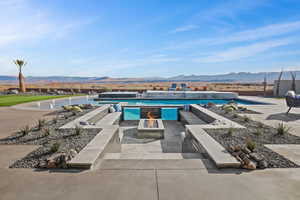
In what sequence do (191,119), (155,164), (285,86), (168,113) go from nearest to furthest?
(155,164), (191,119), (168,113), (285,86)

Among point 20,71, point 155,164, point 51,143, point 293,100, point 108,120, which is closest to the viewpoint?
point 155,164

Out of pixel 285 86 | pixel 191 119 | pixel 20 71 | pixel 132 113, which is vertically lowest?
pixel 132 113

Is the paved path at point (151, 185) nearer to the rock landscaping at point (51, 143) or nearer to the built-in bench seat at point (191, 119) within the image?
the rock landscaping at point (51, 143)

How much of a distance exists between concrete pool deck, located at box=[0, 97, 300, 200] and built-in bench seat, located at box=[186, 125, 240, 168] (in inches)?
5.2

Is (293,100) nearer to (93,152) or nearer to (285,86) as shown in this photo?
(93,152)

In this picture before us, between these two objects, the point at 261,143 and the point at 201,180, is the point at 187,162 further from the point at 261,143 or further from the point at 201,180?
the point at 261,143

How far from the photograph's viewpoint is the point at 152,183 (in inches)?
93.2

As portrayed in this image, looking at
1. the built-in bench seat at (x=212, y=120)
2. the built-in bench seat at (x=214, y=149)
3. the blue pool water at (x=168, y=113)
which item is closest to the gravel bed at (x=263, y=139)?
the built-in bench seat at (x=214, y=149)

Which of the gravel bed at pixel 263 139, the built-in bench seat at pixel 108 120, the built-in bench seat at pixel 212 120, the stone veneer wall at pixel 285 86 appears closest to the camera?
the gravel bed at pixel 263 139

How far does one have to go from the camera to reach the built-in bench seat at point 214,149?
280cm

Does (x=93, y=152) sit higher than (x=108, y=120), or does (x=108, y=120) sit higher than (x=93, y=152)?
(x=93, y=152)

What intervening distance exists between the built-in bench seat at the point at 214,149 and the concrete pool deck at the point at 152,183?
5.2 inches

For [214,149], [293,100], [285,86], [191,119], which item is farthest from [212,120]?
[285,86]

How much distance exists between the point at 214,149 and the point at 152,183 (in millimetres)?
1678
